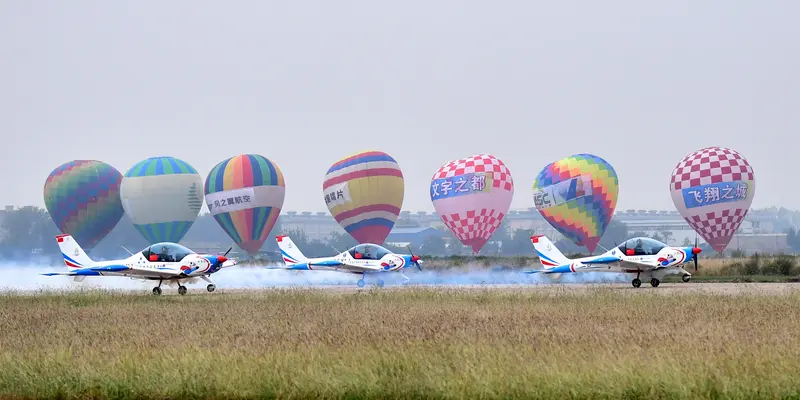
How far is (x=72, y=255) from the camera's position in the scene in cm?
4150

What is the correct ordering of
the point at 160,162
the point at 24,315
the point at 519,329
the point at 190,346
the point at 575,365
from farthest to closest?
the point at 160,162
the point at 24,315
the point at 519,329
the point at 190,346
the point at 575,365

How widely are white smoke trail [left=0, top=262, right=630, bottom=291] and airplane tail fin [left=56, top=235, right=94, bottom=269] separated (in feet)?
16.1

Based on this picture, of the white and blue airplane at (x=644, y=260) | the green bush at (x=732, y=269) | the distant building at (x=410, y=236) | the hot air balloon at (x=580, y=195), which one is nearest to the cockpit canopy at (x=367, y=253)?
the white and blue airplane at (x=644, y=260)

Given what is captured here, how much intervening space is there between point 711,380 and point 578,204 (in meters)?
50.9

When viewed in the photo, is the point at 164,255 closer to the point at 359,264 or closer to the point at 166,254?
the point at 166,254

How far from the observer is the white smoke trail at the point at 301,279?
4862cm

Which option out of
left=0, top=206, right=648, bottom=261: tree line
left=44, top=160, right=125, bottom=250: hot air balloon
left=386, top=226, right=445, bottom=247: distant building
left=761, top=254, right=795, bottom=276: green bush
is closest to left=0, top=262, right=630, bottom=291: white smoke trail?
left=761, top=254, right=795, bottom=276: green bush

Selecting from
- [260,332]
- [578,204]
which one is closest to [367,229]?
[578,204]

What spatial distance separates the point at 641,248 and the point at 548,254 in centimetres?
→ 526

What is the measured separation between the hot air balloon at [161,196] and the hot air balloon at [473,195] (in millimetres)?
18975

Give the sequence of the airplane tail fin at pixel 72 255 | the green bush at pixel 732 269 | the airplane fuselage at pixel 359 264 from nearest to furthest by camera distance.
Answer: the airplane tail fin at pixel 72 255 → the airplane fuselage at pixel 359 264 → the green bush at pixel 732 269

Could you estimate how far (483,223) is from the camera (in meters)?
66.0

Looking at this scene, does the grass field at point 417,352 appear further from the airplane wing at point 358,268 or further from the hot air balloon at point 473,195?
the hot air balloon at point 473,195

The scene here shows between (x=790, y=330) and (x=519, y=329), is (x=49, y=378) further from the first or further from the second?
(x=790, y=330)
